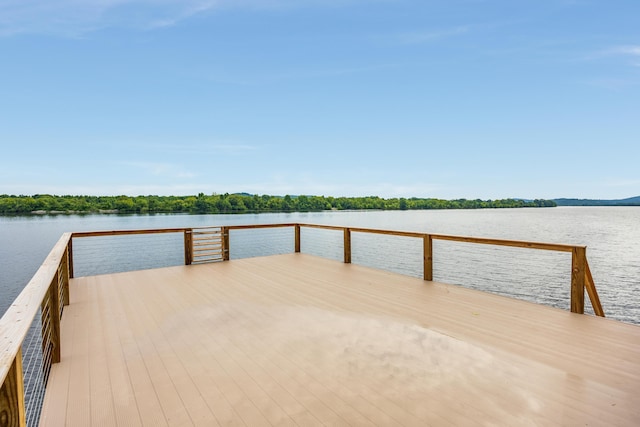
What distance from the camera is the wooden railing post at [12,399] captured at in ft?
3.25

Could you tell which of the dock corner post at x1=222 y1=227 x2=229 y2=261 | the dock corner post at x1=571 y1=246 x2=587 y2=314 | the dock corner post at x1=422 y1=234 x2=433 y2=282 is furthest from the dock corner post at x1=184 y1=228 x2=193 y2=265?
the dock corner post at x1=571 y1=246 x2=587 y2=314

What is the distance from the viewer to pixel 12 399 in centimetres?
103

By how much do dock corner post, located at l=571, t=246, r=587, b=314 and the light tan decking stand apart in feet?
0.61

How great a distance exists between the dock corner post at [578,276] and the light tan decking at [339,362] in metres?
0.18

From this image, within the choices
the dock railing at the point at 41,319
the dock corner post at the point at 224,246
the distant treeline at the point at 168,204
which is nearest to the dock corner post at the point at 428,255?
the dock railing at the point at 41,319

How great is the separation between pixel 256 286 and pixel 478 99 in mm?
25801

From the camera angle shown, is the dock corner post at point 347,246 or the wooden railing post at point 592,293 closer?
the wooden railing post at point 592,293

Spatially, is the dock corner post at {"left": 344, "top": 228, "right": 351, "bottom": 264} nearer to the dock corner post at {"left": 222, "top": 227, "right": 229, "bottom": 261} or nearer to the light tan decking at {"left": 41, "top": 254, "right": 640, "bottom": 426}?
the light tan decking at {"left": 41, "top": 254, "right": 640, "bottom": 426}

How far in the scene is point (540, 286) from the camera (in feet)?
38.8

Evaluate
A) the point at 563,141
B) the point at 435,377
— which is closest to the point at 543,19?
the point at 563,141

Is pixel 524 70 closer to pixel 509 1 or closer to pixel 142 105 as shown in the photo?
pixel 509 1

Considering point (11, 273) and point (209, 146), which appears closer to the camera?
point (11, 273)

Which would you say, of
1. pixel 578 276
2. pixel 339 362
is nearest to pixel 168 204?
pixel 339 362

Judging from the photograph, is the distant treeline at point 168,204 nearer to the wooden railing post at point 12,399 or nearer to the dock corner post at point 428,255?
the dock corner post at point 428,255
